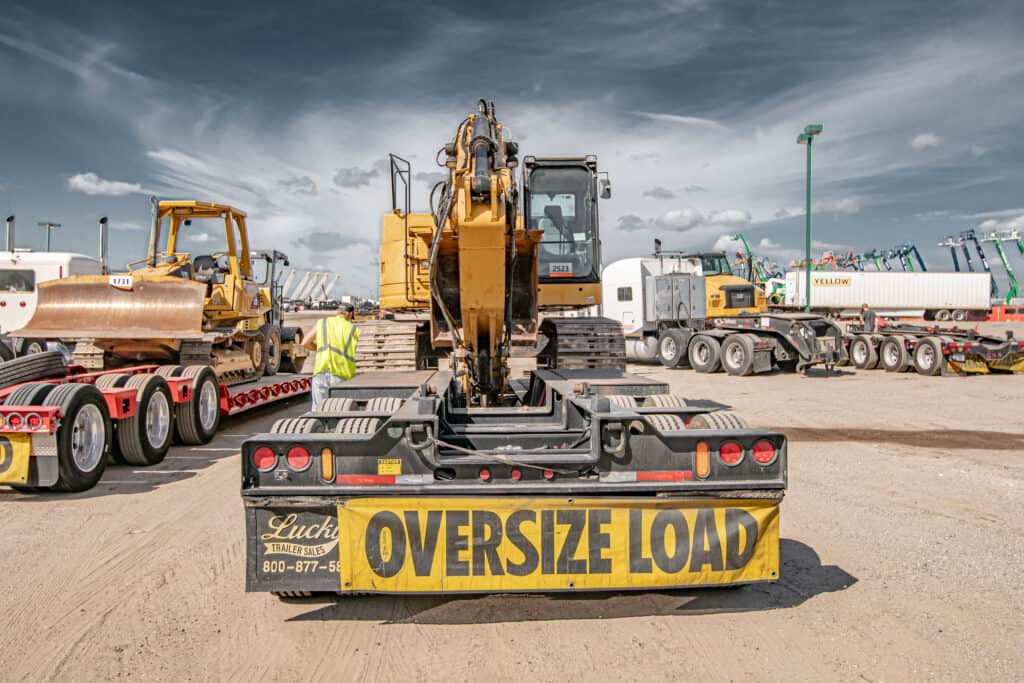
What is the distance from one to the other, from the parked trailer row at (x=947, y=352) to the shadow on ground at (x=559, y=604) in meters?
15.0

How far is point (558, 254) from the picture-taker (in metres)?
9.42

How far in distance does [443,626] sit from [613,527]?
1.07m

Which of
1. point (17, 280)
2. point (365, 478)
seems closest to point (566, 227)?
point (365, 478)

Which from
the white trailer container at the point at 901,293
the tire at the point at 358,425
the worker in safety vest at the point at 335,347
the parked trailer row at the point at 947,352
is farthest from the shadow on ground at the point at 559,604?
the white trailer container at the point at 901,293

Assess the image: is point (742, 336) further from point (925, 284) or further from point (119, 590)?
point (925, 284)

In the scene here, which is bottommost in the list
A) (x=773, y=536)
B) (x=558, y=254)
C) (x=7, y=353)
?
(x=773, y=536)

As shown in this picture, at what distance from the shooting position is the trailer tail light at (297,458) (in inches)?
146

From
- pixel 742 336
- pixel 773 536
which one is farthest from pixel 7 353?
pixel 742 336

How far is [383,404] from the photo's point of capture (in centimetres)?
498

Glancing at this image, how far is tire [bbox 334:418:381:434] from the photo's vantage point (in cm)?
421

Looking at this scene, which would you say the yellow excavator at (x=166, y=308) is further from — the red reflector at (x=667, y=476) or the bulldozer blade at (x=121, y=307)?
the red reflector at (x=667, y=476)

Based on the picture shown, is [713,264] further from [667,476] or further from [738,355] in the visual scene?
[667,476]

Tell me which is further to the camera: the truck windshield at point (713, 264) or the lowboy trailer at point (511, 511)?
the truck windshield at point (713, 264)

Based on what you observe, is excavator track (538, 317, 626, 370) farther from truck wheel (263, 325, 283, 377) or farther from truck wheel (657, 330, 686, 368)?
truck wheel (657, 330, 686, 368)
